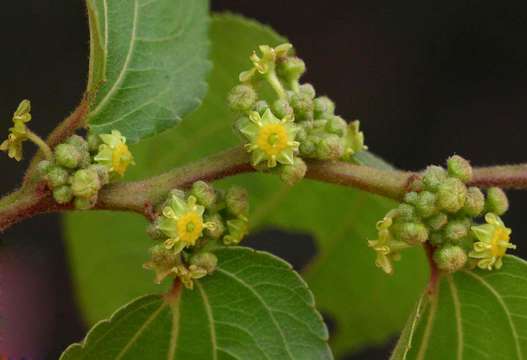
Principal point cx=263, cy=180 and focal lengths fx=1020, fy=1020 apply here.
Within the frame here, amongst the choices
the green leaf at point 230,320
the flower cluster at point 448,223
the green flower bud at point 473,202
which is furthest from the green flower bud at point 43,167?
the green flower bud at point 473,202

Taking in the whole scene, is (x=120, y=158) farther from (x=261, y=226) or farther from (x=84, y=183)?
(x=261, y=226)

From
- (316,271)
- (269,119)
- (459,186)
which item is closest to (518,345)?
(459,186)

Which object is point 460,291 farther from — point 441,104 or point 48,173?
point 441,104

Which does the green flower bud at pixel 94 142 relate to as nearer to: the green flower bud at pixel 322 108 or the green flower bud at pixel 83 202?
the green flower bud at pixel 83 202

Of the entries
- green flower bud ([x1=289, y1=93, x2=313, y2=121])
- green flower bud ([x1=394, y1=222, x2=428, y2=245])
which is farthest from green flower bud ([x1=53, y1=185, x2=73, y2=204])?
green flower bud ([x1=394, y1=222, x2=428, y2=245])

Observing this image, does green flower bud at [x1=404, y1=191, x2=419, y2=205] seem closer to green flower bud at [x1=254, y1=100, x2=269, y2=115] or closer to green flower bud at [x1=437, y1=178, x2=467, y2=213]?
green flower bud at [x1=437, y1=178, x2=467, y2=213]
